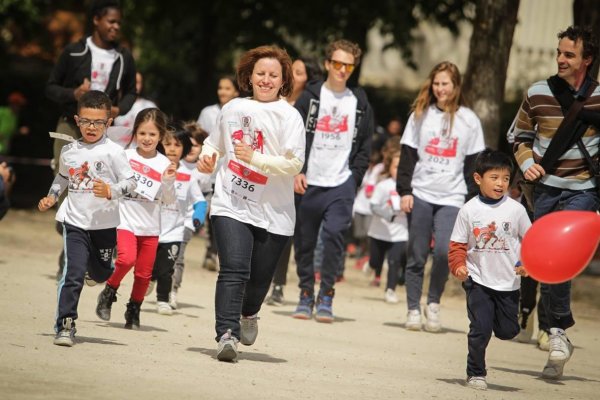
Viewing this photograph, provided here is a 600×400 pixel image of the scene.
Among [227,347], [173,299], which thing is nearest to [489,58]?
[173,299]

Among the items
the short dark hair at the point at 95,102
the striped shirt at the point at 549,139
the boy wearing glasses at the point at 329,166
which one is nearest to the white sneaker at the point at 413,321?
the boy wearing glasses at the point at 329,166

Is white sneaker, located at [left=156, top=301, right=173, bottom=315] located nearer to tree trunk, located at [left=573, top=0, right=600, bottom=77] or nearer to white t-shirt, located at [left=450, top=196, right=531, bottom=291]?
white t-shirt, located at [left=450, top=196, right=531, bottom=291]

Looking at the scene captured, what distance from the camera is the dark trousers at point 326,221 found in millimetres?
12266

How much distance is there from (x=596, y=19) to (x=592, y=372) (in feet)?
27.7

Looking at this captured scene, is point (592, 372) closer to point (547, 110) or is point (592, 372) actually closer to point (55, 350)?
point (547, 110)

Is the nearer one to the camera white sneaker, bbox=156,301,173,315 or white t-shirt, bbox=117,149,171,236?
white t-shirt, bbox=117,149,171,236

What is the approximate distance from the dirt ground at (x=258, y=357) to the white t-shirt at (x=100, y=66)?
2.13 metres

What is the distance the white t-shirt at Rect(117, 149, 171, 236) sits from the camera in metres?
10.4

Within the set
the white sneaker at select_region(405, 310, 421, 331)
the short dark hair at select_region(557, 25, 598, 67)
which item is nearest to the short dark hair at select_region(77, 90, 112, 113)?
Result: the short dark hair at select_region(557, 25, 598, 67)

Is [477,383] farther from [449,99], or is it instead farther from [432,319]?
[449,99]

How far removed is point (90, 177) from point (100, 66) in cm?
388

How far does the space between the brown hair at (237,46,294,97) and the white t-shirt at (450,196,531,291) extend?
1.59m

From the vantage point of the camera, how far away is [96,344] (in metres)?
9.08

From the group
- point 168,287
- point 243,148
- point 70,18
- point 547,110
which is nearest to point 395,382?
point 243,148
